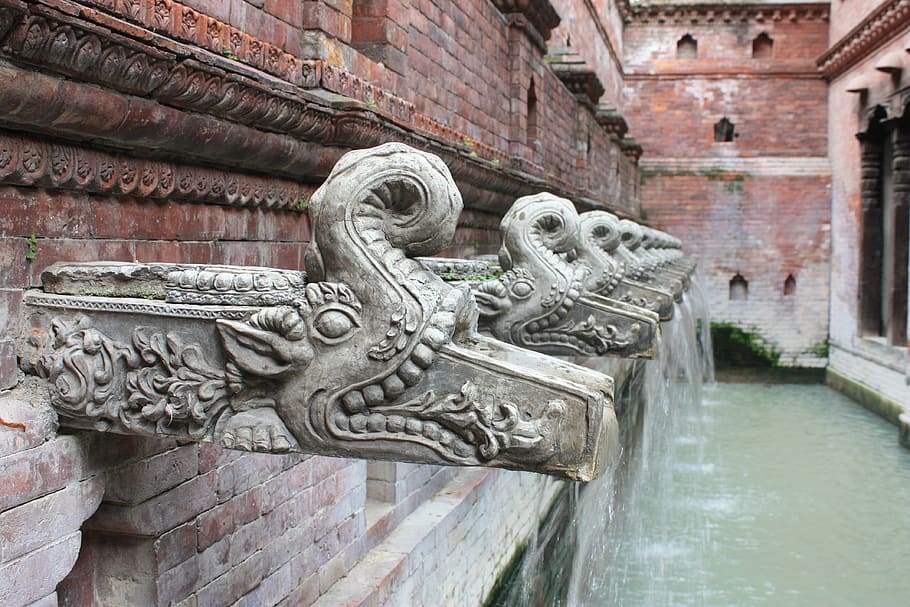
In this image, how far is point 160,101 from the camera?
2.97m

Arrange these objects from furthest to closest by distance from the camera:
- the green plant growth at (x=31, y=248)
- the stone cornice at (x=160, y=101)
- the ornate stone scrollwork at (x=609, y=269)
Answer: the ornate stone scrollwork at (x=609, y=269) < the green plant growth at (x=31, y=248) < the stone cornice at (x=160, y=101)

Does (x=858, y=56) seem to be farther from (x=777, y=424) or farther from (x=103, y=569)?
(x=103, y=569)

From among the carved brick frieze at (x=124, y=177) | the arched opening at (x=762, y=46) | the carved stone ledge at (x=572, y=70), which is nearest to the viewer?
the carved brick frieze at (x=124, y=177)

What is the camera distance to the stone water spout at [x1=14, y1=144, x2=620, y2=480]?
2.44 meters

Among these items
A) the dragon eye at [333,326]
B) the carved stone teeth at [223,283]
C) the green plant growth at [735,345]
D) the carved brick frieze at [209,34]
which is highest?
the carved brick frieze at [209,34]

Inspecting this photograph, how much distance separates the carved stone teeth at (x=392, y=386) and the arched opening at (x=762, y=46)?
25361 millimetres

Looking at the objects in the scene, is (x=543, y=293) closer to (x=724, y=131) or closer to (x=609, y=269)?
(x=609, y=269)

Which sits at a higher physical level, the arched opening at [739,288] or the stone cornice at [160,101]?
the stone cornice at [160,101]

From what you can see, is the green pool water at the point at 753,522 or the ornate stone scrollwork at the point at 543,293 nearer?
the ornate stone scrollwork at the point at 543,293

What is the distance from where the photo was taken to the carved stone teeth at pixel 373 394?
2.46 m

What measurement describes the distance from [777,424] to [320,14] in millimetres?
14571

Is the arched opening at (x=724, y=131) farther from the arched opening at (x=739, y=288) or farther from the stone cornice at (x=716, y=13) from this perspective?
the arched opening at (x=739, y=288)

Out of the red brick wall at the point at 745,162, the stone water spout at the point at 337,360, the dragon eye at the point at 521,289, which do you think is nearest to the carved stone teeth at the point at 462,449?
the stone water spout at the point at 337,360

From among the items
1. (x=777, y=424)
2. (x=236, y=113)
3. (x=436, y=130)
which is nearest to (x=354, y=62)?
(x=436, y=130)
